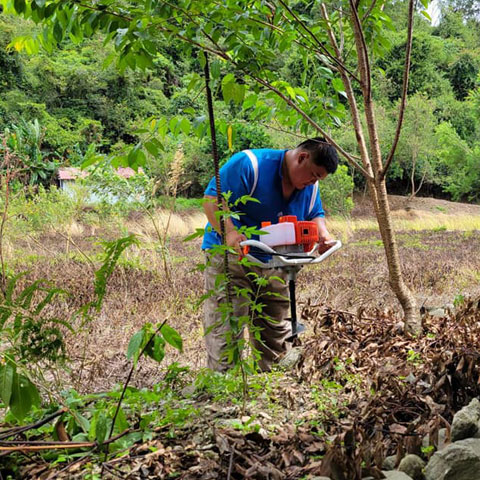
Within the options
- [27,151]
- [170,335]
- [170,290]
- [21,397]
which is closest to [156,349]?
[170,335]

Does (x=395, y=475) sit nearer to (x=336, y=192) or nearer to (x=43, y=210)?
(x=43, y=210)

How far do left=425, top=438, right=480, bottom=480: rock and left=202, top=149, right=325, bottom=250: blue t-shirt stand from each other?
69.0 inches

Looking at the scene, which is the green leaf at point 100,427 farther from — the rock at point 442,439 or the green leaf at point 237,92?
the green leaf at point 237,92

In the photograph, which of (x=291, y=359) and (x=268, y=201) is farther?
(x=268, y=201)

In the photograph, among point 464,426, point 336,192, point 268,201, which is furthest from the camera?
point 336,192

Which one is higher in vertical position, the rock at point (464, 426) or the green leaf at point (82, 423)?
the rock at point (464, 426)

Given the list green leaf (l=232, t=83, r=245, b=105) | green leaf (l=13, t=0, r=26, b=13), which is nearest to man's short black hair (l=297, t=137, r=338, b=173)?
green leaf (l=232, t=83, r=245, b=105)

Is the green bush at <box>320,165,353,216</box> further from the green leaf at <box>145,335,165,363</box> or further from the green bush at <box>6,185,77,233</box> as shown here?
the green leaf at <box>145,335,165,363</box>

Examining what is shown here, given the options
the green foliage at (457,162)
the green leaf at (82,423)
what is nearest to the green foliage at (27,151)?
the green leaf at (82,423)

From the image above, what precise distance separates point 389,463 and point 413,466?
9cm

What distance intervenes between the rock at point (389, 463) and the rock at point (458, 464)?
0.47 ft

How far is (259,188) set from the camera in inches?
115

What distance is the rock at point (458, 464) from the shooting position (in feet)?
3.94

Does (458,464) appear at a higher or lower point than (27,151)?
lower
